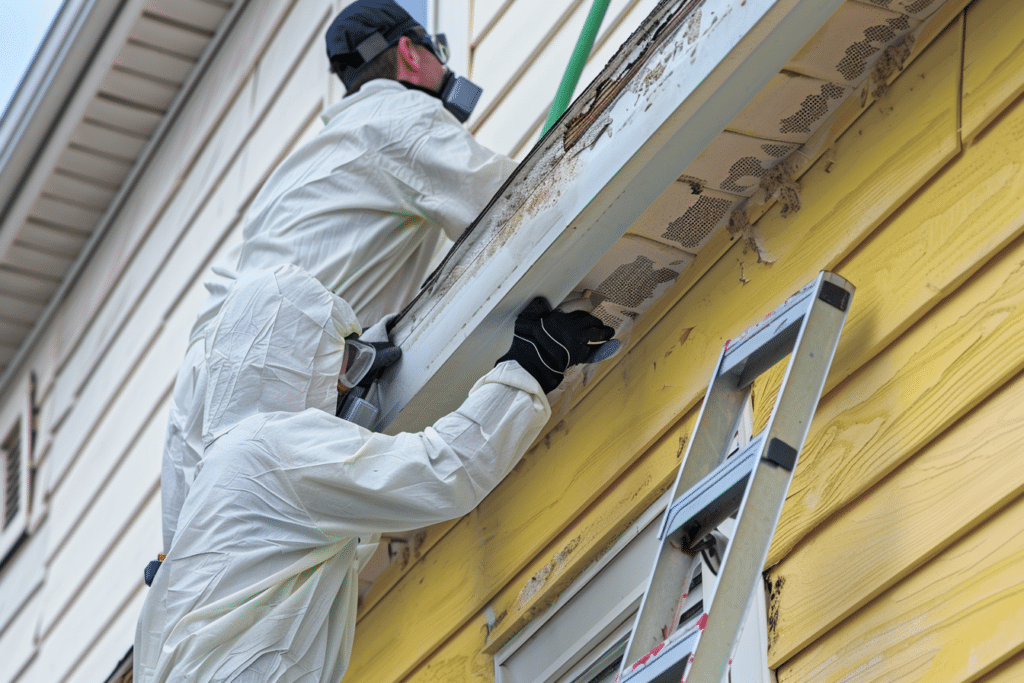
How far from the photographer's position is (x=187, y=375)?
134 inches

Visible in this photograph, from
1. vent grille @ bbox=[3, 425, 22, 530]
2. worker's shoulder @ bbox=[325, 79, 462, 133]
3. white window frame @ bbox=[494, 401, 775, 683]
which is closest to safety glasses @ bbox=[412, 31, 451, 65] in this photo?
worker's shoulder @ bbox=[325, 79, 462, 133]

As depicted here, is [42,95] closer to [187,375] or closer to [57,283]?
[57,283]

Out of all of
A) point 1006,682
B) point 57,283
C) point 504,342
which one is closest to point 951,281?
point 1006,682

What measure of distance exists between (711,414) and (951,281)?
49 centimetres

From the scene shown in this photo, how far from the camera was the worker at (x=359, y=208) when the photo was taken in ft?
11.0

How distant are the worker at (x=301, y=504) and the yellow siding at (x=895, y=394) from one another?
0.25 m

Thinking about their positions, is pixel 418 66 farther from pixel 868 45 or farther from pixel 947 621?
pixel 947 621

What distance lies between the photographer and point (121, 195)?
751 centimetres

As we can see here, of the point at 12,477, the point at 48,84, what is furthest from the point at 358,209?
the point at 12,477

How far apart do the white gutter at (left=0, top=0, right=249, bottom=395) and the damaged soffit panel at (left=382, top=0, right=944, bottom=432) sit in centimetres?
439

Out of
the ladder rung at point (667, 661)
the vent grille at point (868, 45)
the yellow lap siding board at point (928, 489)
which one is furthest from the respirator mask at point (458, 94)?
the ladder rung at point (667, 661)

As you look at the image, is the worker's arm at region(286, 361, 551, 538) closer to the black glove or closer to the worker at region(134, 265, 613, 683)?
the worker at region(134, 265, 613, 683)

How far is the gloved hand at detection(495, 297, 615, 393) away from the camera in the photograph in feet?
Answer: 8.92

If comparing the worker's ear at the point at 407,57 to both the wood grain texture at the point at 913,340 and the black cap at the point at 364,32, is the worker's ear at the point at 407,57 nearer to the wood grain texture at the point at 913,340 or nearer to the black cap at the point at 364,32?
the black cap at the point at 364,32
